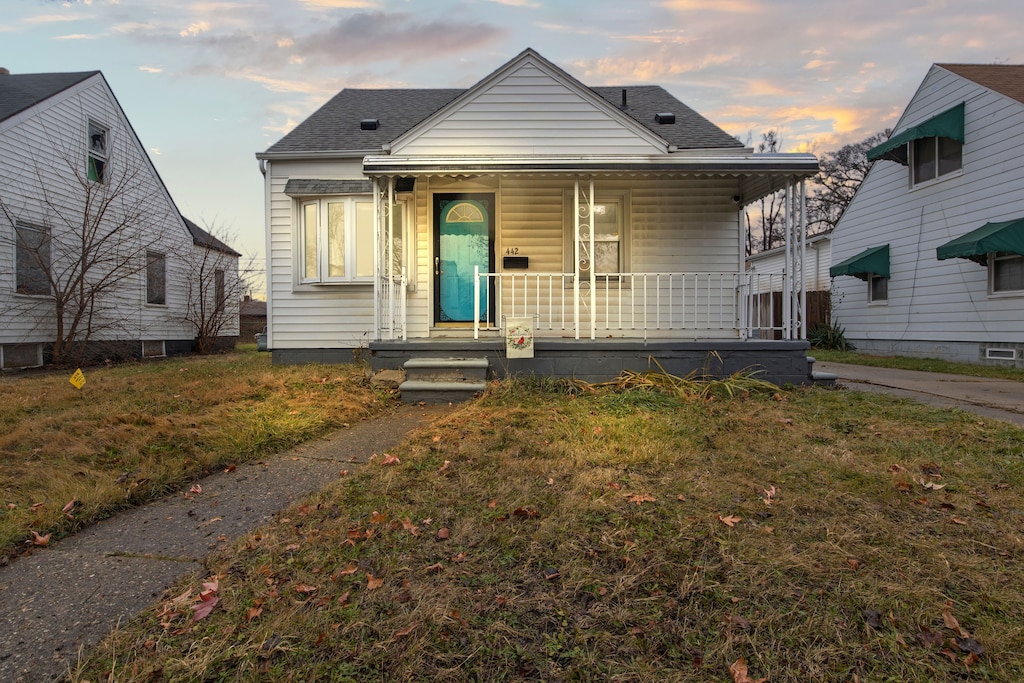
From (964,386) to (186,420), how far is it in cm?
998

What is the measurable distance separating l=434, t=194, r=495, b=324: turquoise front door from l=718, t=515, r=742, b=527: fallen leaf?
19.3 feet

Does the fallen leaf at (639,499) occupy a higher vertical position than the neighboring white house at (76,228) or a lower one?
lower

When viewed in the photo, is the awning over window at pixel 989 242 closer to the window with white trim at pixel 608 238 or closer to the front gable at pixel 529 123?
the front gable at pixel 529 123

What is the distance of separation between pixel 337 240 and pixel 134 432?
515cm

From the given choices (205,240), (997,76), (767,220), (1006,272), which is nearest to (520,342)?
(1006,272)

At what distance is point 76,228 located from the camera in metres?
10.9

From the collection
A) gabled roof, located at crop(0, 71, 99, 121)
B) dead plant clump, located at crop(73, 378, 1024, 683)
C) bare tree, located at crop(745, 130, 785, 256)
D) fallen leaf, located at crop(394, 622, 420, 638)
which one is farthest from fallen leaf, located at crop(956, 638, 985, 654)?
bare tree, located at crop(745, 130, 785, 256)

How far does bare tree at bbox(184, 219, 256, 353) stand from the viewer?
14938mm

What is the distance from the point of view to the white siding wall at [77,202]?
9742 mm

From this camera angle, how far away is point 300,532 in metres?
2.57

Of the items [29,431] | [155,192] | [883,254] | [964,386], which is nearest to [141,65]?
[155,192]

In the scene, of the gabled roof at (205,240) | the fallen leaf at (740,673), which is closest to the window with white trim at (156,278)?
the gabled roof at (205,240)

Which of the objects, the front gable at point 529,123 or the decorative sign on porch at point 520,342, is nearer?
the decorative sign on porch at point 520,342

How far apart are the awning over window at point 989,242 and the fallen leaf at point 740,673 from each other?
36.0 ft
